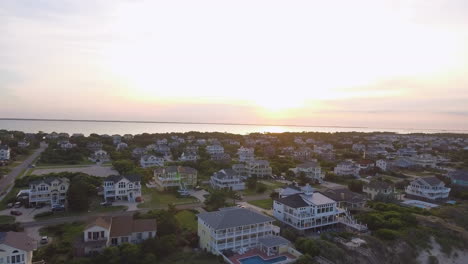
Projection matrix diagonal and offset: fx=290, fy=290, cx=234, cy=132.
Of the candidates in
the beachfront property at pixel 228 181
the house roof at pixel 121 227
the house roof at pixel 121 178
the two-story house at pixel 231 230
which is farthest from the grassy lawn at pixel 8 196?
the beachfront property at pixel 228 181

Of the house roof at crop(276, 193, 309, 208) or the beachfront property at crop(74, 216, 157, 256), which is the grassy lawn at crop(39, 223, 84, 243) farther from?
the house roof at crop(276, 193, 309, 208)

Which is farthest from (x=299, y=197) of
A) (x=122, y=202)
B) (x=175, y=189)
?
(x=122, y=202)

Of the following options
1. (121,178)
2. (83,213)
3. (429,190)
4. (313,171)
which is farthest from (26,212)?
(429,190)

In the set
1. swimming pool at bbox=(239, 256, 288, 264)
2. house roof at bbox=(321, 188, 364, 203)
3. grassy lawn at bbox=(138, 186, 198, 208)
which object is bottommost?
grassy lawn at bbox=(138, 186, 198, 208)

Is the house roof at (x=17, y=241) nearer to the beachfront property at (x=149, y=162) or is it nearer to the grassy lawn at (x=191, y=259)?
the grassy lawn at (x=191, y=259)

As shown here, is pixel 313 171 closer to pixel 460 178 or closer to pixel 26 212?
pixel 460 178

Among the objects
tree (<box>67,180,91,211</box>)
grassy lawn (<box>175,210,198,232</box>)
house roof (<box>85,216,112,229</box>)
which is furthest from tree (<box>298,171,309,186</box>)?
tree (<box>67,180,91,211</box>)
